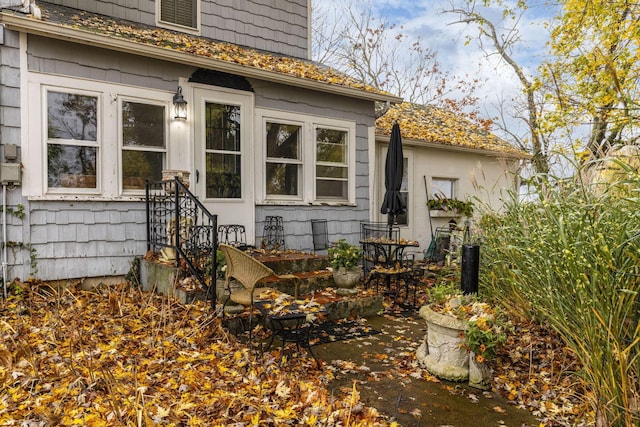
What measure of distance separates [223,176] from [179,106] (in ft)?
4.06

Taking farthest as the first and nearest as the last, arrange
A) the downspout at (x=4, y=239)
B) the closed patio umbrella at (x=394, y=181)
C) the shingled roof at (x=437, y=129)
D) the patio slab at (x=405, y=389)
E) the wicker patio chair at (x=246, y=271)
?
1. the shingled roof at (x=437, y=129)
2. the closed patio umbrella at (x=394, y=181)
3. the downspout at (x=4, y=239)
4. the wicker patio chair at (x=246, y=271)
5. the patio slab at (x=405, y=389)

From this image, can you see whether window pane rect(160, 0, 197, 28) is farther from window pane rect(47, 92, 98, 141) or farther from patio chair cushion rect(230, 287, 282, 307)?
patio chair cushion rect(230, 287, 282, 307)

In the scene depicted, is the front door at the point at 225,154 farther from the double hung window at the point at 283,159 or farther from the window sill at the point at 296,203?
the double hung window at the point at 283,159

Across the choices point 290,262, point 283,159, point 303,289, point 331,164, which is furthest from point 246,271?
point 331,164

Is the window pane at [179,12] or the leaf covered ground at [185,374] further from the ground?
the window pane at [179,12]

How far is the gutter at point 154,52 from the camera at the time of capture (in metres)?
4.82

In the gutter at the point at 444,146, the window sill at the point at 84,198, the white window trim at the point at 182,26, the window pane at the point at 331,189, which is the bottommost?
the window sill at the point at 84,198

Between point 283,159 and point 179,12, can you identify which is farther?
point 179,12

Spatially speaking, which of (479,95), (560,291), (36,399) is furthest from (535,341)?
(479,95)

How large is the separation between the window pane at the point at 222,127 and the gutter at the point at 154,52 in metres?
0.59

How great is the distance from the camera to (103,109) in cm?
549

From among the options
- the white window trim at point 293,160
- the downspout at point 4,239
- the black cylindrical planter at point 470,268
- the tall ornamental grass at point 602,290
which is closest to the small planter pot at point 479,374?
the black cylindrical planter at point 470,268

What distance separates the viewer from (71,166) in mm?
5348

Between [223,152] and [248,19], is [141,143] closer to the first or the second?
[223,152]
